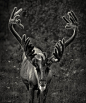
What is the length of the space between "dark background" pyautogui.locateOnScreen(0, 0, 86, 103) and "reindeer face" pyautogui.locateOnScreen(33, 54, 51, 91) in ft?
9.57

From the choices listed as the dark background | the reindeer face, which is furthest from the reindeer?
the dark background

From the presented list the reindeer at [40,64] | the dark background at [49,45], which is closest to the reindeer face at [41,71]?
the reindeer at [40,64]

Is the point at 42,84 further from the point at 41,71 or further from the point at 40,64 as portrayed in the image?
the point at 40,64

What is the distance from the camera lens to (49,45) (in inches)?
401

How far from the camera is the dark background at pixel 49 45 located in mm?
8477

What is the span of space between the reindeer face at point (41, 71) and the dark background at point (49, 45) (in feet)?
9.57

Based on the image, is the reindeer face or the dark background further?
the dark background

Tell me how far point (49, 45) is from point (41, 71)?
505 cm

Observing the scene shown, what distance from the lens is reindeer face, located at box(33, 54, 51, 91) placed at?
5141 millimetres

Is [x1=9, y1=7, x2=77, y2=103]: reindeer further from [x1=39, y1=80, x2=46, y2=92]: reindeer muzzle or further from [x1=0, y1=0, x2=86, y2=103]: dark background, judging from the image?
[x1=0, y1=0, x2=86, y2=103]: dark background

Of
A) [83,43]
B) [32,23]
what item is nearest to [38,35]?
[32,23]

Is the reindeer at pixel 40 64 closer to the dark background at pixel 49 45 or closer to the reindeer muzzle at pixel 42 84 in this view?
the reindeer muzzle at pixel 42 84

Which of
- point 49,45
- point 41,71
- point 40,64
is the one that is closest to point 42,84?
point 41,71

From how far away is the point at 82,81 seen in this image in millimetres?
8820
